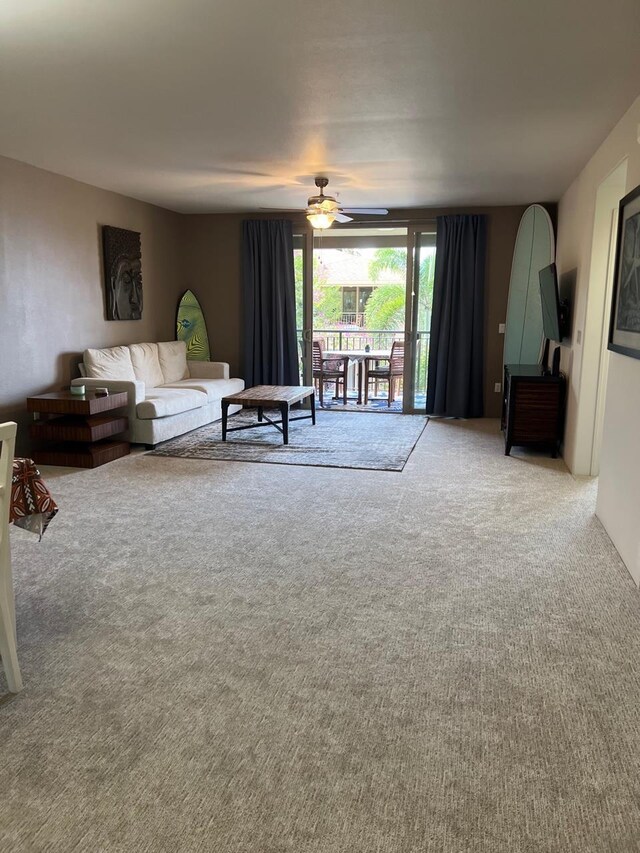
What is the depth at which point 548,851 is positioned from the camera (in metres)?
1.45

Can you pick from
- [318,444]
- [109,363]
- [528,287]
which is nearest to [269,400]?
[318,444]

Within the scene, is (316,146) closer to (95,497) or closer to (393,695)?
(95,497)

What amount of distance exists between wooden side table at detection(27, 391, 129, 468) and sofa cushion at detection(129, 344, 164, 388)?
1.07 meters

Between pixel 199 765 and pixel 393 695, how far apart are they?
2.20ft

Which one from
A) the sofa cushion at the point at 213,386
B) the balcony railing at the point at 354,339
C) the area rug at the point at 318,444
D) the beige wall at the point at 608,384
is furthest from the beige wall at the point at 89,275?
the balcony railing at the point at 354,339

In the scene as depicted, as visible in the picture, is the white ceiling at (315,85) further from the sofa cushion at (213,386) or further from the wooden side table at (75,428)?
the sofa cushion at (213,386)

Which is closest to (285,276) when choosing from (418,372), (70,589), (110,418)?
(418,372)

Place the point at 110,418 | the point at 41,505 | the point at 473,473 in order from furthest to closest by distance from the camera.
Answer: the point at 110,418
the point at 473,473
the point at 41,505

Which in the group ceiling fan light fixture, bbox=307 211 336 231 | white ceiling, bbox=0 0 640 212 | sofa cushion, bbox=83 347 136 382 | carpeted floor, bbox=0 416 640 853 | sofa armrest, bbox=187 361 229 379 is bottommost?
carpeted floor, bbox=0 416 640 853

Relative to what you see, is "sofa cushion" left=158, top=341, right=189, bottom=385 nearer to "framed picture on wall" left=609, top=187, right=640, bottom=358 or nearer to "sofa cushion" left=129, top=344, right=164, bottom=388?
"sofa cushion" left=129, top=344, right=164, bottom=388

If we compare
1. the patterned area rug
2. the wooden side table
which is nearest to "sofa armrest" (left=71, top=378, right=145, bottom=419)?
the wooden side table

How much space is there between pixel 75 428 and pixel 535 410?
384cm

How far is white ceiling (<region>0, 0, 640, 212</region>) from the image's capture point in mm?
2359

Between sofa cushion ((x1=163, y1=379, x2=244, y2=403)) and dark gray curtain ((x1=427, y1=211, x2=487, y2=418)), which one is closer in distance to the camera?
sofa cushion ((x1=163, y1=379, x2=244, y2=403))
